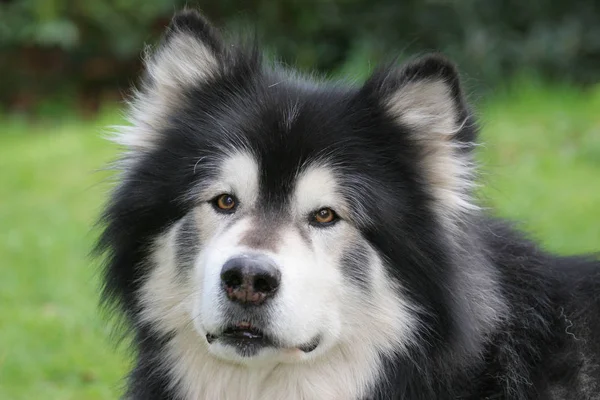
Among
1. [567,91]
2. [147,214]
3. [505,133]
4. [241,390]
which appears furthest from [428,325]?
[567,91]

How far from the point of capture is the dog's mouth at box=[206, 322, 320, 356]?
359 centimetres

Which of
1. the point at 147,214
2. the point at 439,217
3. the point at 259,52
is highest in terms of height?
the point at 259,52

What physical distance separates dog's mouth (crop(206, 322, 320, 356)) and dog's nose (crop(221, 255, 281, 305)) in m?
0.14

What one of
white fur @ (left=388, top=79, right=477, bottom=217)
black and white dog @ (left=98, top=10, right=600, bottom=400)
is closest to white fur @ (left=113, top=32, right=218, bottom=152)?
black and white dog @ (left=98, top=10, right=600, bottom=400)

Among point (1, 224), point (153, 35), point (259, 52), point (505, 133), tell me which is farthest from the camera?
point (153, 35)

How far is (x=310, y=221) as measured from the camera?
3770 millimetres

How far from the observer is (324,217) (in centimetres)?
380

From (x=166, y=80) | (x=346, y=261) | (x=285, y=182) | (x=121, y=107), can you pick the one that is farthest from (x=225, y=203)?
(x=121, y=107)

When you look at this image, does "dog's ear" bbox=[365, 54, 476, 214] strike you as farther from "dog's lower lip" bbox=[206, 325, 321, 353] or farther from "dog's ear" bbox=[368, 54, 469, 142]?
"dog's lower lip" bbox=[206, 325, 321, 353]

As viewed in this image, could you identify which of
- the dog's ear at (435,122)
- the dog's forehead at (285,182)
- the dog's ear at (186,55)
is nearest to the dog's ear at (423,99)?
the dog's ear at (435,122)

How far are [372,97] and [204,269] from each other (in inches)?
42.2

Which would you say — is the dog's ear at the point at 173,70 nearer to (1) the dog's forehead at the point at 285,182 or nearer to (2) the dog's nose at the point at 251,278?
(1) the dog's forehead at the point at 285,182

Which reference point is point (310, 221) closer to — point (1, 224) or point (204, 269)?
point (204, 269)

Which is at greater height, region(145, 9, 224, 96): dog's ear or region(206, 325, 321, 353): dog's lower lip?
region(145, 9, 224, 96): dog's ear
